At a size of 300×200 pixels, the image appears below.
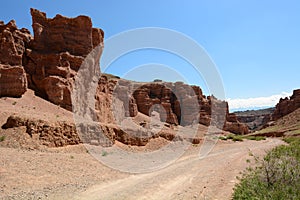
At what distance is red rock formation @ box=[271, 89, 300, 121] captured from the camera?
301ft

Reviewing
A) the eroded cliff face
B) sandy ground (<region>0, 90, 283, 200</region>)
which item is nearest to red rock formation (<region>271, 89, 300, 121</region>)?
the eroded cliff face

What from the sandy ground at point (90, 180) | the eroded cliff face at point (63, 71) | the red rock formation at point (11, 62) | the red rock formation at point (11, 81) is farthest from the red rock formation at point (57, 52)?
the sandy ground at point (90, 180)

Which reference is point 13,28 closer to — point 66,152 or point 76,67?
point 76,67

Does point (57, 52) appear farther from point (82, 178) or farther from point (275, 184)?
point (275, 184)

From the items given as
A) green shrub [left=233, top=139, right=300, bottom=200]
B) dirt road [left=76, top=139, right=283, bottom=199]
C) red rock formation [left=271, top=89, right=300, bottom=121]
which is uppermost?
red rock formation [left=271, top=89, right=300, bottom=121]

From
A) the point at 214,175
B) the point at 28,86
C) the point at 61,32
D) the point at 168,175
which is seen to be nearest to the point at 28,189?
the point at 168,175

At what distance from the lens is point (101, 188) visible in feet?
34.1

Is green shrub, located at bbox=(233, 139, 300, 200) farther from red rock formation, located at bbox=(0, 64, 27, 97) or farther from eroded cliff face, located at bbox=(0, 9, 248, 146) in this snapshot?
red rock formation, located at bbox=(0, 64, 27, 97)

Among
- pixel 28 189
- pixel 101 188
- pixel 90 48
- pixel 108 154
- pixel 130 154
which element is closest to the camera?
pixel 28 189

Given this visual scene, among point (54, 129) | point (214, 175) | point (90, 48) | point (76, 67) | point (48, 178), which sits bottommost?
point (214, 175)

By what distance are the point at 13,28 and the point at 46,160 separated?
2529cm

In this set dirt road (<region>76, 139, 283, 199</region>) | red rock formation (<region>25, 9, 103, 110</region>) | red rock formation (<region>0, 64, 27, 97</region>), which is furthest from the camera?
red rock formation (<region>25, 9, 103, 110</region>)

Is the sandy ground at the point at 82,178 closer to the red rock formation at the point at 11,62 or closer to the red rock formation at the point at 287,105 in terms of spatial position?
the red rock formation at the point at 11,62

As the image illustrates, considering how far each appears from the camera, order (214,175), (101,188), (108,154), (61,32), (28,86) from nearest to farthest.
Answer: (101,188), (214,175), (108,154), (28,86), (61,32)
